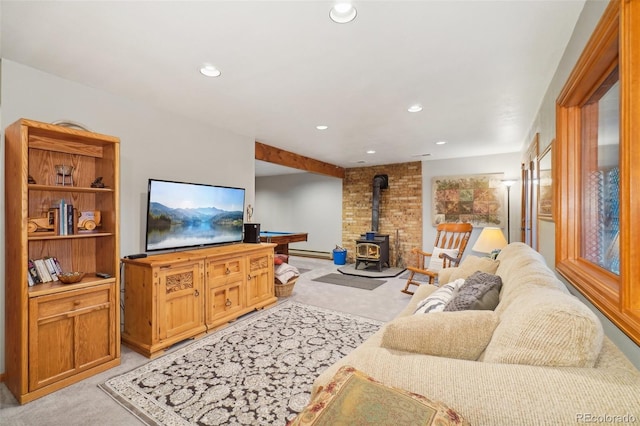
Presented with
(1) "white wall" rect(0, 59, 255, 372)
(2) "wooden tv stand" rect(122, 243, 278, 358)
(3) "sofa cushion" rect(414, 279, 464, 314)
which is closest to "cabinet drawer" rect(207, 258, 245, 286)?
(2) "wooden tv stand" rect(122, 243, 278, 358)

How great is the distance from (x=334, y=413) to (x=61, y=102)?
311 cm

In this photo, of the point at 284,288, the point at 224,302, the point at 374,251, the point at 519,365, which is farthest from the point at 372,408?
the point at 374,251

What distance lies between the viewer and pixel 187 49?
78.5 inches

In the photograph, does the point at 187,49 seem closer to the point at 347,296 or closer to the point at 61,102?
the point at 61,102

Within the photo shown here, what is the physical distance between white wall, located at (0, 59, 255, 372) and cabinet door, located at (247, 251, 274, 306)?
108 cm

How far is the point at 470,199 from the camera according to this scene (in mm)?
5742

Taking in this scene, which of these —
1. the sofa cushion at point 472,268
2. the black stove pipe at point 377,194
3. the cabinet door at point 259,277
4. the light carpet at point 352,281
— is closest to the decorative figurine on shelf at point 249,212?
the cabinet door at point 259,277

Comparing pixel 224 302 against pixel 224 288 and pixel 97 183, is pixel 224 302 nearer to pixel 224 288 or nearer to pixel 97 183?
pixel 224 288

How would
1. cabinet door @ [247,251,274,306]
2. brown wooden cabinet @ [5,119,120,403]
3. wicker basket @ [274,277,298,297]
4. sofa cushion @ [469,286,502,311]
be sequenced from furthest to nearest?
wicker basket @ [274,277,298,297]
cabinet door @ [247,251,274,306]
brown wooden cabinet @ [5,119,120,403]
sofa cushion @ [469,286,502,311]

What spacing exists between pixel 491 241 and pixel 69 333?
4.41m

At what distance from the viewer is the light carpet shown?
4957 mm

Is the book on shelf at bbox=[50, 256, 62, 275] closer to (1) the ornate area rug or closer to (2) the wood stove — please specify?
(1) the ornate area rug

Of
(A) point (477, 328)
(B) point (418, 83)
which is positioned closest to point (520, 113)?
(B) point (418, 83)

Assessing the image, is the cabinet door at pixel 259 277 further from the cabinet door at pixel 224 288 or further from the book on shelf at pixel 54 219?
the book on shelf at pixel 54 219
